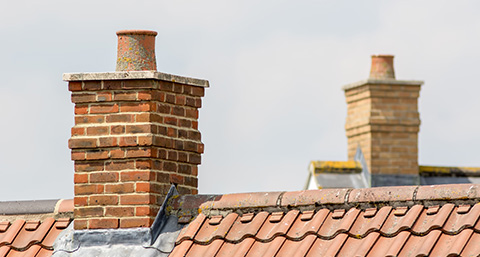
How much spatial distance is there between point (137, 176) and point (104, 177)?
0.30m

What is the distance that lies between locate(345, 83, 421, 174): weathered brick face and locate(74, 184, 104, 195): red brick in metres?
11.7

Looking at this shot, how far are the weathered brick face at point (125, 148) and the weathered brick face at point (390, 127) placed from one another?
11499 millimetres

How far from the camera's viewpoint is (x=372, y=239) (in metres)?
8.81

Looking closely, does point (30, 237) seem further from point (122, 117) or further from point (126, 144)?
point (122, 117)

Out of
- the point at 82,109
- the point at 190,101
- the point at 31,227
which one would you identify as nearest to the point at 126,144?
the point at 82,109

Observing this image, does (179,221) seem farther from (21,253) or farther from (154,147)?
(21,253)

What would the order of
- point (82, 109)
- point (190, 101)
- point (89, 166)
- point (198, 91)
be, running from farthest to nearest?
point (198, 91) → point (190, 101) → point (82, 109) → point (89, 166)

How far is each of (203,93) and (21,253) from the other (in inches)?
81.3

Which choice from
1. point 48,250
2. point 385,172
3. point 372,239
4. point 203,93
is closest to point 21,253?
point 48,250

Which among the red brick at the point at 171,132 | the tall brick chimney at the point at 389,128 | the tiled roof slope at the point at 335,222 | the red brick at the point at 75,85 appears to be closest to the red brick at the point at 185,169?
the red brick at the point at 171,132

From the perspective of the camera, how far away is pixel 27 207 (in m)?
11.0

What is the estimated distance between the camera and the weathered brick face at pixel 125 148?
10.2m

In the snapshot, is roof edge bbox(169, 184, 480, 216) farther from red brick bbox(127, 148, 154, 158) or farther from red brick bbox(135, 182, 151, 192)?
red brick bbox(127, 148, 154, 158)

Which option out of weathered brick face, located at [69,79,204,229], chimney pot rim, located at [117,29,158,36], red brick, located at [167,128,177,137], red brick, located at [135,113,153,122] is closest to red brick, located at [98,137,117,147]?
weathered brick face, located at [69,79,204,229]
